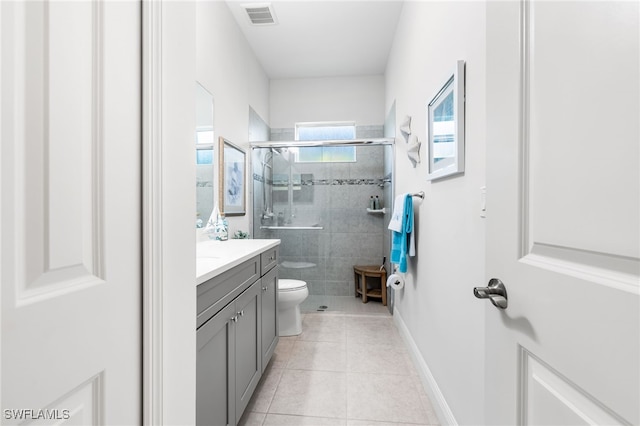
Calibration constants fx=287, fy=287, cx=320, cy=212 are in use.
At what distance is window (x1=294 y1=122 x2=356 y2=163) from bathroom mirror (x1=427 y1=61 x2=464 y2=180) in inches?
72.1

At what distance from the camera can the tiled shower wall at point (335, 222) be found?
347cm

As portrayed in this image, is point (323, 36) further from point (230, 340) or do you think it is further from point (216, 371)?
point (216, 371)

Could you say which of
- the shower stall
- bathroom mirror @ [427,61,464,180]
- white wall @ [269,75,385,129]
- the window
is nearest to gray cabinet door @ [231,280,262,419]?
bathroom mirror @ [427,61,464,180]

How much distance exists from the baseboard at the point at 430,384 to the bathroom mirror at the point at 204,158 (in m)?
1.73

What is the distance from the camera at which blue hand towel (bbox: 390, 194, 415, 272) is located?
2.05m

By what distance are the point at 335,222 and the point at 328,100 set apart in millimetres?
1623

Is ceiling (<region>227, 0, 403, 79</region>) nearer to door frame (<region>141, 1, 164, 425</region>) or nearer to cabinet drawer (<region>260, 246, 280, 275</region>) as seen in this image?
cabinet drawer (<region>260, 246, 280, 275</region>)

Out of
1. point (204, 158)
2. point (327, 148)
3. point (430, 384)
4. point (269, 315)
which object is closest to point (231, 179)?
point (204, 158)

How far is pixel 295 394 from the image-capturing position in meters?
1.72

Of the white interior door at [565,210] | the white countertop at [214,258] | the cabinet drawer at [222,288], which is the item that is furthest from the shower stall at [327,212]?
the white interior door at [565,210]

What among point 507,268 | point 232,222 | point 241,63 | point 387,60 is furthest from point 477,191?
point 387,60

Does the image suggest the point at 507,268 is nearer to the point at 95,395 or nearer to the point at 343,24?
the point at 95,395

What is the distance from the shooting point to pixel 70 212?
45cm
